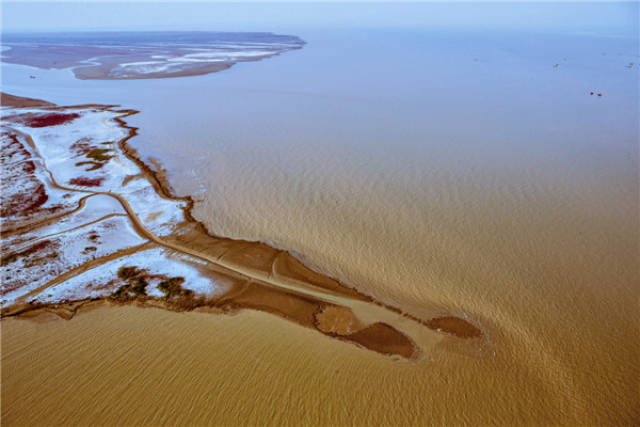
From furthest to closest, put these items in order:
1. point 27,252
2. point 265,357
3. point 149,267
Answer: point 27,252
point 149,267
point 265,357

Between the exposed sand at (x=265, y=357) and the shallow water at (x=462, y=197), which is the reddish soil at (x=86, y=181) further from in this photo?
the exposed sand at (x=265, y=357)

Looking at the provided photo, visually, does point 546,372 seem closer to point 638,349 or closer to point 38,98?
point 638,349

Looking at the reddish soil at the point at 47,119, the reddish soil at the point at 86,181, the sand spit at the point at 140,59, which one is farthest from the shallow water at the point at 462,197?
the sand spit at the point at 140,59

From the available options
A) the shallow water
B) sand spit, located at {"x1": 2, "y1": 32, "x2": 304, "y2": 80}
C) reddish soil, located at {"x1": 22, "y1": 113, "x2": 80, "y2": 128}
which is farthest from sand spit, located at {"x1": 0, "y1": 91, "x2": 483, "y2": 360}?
sand spit, located at {"x1": 2, "y1": 32, "x2": 304, "y2": 80}

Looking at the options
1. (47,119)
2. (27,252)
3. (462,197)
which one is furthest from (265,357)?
(47,119)

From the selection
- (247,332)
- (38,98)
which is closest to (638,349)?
(247,332)

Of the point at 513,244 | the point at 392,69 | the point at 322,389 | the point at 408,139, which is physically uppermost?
the point at 392,69

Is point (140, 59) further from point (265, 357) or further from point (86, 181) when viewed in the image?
point (265, 357)
